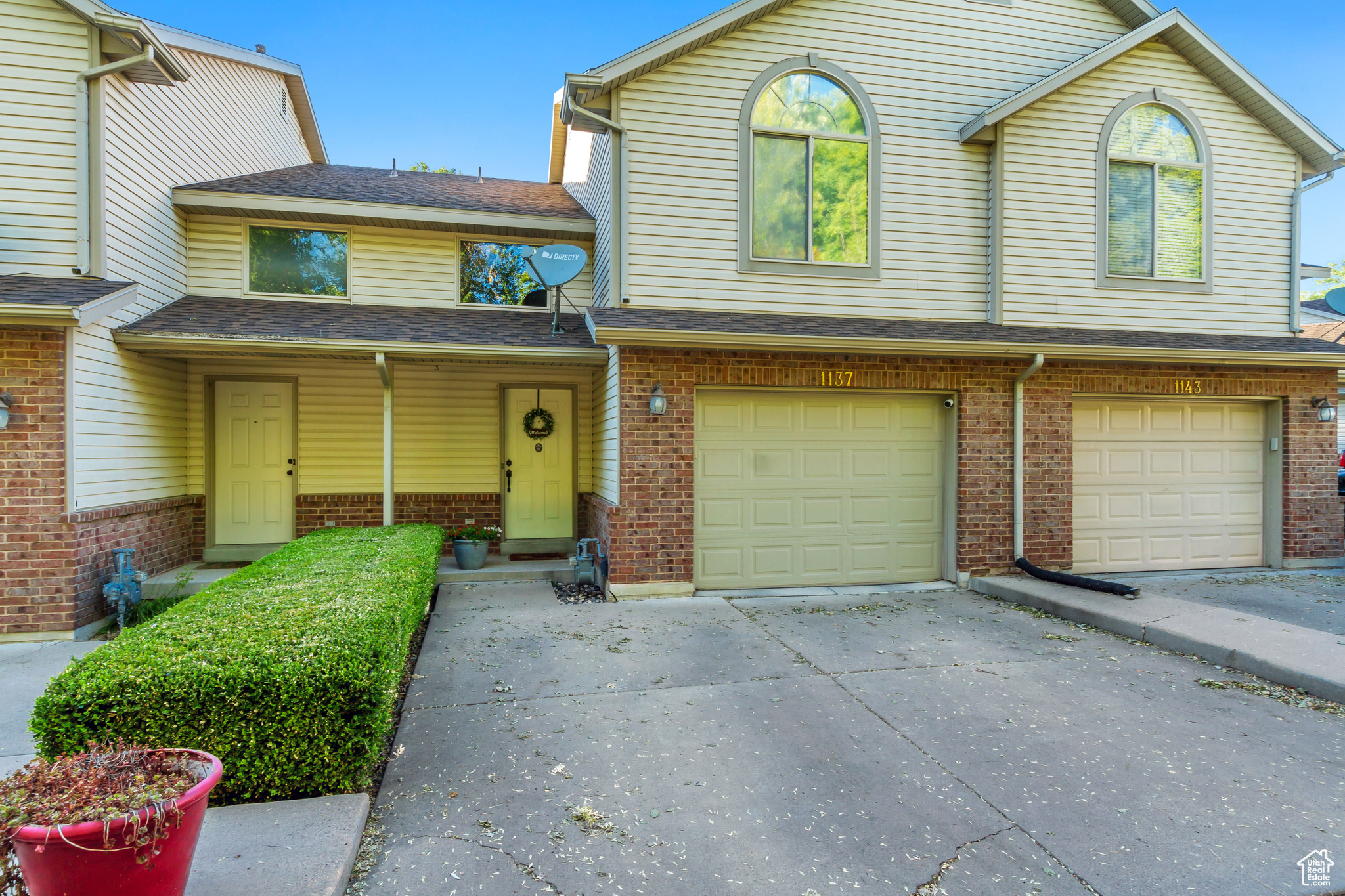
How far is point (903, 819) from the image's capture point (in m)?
2.90

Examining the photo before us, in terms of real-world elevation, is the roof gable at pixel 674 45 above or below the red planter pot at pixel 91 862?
above

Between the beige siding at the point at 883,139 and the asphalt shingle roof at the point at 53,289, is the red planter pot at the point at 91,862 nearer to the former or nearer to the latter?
the asphalt shingle roof at the point at 53,289

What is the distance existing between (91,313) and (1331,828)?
8.37 metres

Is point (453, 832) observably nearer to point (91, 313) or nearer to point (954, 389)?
point (91, 313)

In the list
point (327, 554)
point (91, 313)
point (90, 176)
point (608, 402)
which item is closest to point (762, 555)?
point (608, 402)

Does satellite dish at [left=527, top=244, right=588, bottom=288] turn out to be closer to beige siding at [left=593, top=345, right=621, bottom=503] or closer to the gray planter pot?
beige siding at [left=593, top=345, right=621, bottom=503]

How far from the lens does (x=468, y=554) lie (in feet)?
25.3

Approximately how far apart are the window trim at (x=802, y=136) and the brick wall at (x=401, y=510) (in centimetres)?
446

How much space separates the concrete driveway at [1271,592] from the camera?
603 centimetres

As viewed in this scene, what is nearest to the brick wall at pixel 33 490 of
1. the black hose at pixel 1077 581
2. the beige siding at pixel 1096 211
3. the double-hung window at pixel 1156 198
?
the black hose at pixel 1077 581

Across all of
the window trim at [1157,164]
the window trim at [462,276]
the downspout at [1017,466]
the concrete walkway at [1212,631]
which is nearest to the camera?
the concrete walkway at [1212,631]

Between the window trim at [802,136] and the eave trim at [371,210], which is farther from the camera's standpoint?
the eave trim at [371,210]

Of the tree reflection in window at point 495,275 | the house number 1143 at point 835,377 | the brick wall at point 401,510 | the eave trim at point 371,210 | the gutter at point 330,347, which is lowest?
the brick wall at point 401,510

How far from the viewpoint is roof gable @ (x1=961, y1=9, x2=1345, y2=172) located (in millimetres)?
7254
